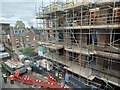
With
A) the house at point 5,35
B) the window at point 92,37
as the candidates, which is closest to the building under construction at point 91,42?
the window at point 92,37

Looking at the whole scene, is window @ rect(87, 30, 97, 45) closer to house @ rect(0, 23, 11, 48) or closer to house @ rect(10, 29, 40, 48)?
house @ rect(10, 29, 40, 48)

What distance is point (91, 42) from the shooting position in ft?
30.7

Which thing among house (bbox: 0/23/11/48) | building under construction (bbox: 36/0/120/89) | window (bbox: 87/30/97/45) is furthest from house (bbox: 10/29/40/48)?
window (bbox: 87/30/97/45)

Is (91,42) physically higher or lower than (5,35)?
higher

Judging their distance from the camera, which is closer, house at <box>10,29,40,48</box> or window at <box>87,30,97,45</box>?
window at <box>87,30,97,45</box>

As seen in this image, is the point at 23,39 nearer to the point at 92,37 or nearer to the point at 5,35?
the point at 5,35

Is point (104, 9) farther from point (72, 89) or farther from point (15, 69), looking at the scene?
point (15, 69)

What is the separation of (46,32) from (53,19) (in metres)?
2.06

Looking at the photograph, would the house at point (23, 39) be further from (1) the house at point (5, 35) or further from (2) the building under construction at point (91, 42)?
(2) the building under construction at point (91, 42)

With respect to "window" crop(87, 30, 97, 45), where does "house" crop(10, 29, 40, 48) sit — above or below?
below

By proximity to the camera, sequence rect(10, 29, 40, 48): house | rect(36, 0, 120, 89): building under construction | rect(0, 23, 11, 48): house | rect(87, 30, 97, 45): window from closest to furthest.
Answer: rect(36, 0, 120, 89): building under construction → rect(87, 30, 97, 45): window → rect(0, 23, 11, 48): house → rect(10, 29, 40, 48): house

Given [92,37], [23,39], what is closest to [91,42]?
[92,37]

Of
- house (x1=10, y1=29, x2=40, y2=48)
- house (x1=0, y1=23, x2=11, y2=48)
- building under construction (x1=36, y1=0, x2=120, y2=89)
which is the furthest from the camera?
house (x1=10, y1=29, x2=40, y2=48)

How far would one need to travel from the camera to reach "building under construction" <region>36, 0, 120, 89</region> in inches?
293
